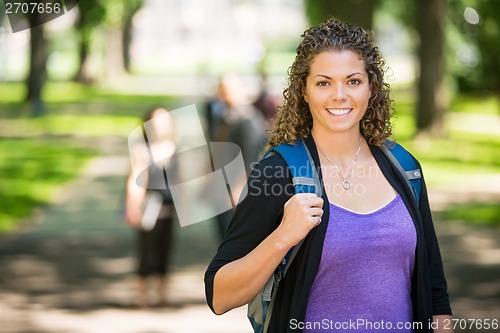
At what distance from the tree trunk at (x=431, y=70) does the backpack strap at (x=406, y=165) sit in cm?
→ 2165

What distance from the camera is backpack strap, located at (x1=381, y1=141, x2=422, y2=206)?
2984mm

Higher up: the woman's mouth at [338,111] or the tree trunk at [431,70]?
the woman's mouth at [338,111]

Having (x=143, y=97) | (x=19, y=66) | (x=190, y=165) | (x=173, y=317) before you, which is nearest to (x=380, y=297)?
(x=173, y=317)

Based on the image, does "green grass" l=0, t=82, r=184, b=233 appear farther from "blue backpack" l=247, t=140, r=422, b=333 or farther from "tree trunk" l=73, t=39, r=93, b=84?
"blue backpack" l=247, t=140, r=422, b=333

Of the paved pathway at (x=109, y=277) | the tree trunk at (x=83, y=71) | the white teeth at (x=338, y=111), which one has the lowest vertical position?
the tree trunk at (x=83, y=71)

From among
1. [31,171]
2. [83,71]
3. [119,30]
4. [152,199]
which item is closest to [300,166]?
[152,199]

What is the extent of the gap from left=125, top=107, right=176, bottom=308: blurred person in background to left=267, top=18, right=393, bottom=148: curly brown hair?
5.20 meters

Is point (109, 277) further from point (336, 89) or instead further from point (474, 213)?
point (336, 89)

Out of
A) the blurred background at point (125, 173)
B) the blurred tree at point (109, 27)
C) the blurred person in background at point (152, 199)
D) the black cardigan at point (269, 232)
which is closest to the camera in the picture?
the black cardigan at point (269, 232)

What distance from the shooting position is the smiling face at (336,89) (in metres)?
2.94

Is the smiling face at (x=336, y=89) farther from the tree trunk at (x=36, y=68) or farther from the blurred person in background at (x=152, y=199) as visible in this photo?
the tree trunk at (x=36, y=68)

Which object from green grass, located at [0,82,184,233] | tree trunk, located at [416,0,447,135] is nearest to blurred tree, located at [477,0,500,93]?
tree trunk, located at [416,0,447,135]

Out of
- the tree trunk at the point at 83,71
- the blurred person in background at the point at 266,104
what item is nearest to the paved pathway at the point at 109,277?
the blurred person in background at the point at 266,104

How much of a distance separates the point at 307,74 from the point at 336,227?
1.65 feet
